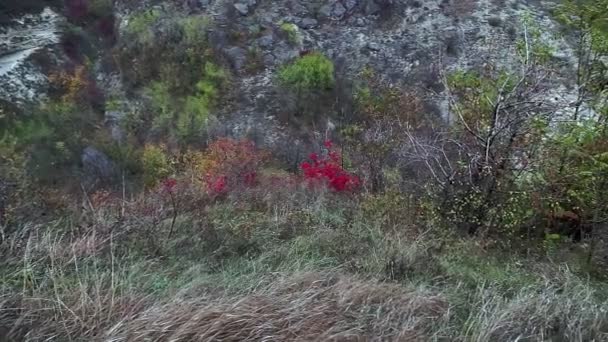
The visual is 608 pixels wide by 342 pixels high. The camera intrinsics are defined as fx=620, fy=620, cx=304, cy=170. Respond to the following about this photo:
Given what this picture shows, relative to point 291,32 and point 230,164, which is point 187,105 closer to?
point 291,32

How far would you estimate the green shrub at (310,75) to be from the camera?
579 inches

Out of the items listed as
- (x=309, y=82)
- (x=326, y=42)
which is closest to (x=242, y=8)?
(x=326, y=42)

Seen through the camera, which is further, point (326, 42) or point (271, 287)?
point (326, 42)

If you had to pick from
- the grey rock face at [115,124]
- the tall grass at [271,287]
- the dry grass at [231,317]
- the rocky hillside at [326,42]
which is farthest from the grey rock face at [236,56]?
the dry grass at [231,317]

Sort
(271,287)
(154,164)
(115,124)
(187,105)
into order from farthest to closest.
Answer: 1. (115,124)
2. (187,105)
3. (154,164)
4. (271,287)

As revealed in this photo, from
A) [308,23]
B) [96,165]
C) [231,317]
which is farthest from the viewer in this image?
[308,23]

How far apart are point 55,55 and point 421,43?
1009cm

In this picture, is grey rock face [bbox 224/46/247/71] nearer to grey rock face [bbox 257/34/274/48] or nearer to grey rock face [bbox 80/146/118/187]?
grey rock face [bbox 257/34/274/48]

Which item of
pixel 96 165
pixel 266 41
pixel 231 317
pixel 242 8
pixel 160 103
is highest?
pixel 231 317

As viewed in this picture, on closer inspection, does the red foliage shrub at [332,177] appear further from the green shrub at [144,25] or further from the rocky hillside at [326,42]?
the green shrub at [144,25]

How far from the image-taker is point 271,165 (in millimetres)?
12258

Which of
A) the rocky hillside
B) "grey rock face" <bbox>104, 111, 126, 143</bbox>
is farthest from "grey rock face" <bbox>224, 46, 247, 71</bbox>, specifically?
"grey rock face" <bbox>104, 111, 126, 143</bbox>

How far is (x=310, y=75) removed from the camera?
14742 millimetres

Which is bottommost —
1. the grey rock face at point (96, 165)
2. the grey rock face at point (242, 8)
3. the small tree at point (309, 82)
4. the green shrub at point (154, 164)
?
the grey rock face at point (96, 165)
